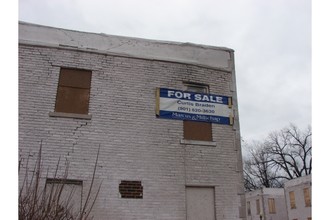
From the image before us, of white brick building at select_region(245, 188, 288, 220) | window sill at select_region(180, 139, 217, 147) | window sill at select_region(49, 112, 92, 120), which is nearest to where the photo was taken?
window sill at select_region(49, 112, 92, 120)

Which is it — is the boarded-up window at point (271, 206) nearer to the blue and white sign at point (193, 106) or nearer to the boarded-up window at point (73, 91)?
the blue and white sign at point (193, 106)

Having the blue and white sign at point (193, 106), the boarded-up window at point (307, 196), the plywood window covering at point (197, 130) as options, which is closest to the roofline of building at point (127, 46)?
the blue and white sign at point (193, 106)

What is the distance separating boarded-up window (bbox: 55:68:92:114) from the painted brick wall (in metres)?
0.18

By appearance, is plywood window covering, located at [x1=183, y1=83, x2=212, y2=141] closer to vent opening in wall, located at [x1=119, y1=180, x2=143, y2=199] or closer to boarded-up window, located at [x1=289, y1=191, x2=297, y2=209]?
vent opening in wall, located at [x1=119, y1=180, x2=143, y2=199]

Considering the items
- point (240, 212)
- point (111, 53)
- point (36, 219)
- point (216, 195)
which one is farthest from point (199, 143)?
point (36, 219)

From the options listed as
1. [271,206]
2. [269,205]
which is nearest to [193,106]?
[269,205]

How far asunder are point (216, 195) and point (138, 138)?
9.61 ft

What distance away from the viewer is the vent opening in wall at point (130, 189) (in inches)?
368

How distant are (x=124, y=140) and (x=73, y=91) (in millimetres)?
2224

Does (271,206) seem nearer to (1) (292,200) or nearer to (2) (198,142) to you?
(1) (292,200)

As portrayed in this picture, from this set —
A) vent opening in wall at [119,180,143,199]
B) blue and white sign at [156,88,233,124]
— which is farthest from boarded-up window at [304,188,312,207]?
vent opening in wall at [119,180,143,199]

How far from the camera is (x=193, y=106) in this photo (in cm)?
1088

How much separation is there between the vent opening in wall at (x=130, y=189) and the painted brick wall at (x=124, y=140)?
13 centimetres

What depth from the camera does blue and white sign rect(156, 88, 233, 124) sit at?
10648 mm
